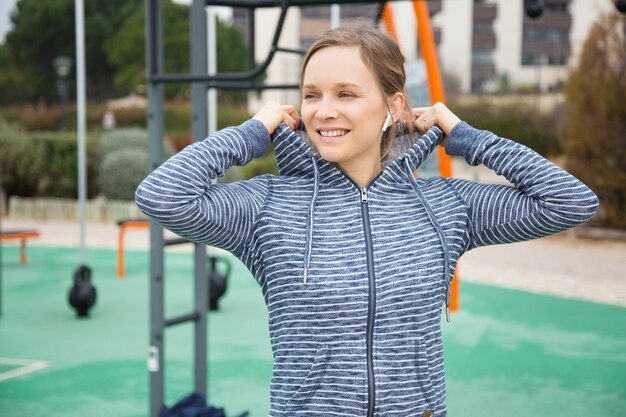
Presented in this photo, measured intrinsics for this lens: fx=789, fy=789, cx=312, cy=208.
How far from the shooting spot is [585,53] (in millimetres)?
9211

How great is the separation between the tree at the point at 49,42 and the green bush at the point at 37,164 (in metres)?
23.0

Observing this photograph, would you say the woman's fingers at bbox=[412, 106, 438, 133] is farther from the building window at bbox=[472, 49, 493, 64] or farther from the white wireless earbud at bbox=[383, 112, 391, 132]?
the building window at bbox=[472, 49, 493, 64]

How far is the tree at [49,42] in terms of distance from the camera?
3375cm

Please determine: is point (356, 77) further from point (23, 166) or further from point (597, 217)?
point (23, 166)

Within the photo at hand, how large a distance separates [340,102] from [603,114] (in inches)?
331

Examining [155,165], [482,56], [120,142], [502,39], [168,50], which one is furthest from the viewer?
[482,56]

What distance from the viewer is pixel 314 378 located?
1.36 metres

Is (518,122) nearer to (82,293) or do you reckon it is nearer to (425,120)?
(82,293)

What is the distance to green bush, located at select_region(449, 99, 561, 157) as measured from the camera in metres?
18.7

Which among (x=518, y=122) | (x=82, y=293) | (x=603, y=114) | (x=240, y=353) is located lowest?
(x=240, y=353)

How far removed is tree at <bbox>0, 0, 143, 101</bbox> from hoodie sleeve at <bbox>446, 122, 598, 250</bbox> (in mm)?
34313

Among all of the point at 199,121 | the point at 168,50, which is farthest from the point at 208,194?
the point at 168,50

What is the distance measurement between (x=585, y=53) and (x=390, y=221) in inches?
336

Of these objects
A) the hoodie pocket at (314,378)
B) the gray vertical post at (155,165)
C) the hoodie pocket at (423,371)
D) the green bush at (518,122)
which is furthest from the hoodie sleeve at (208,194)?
the green bush at (518,122)
